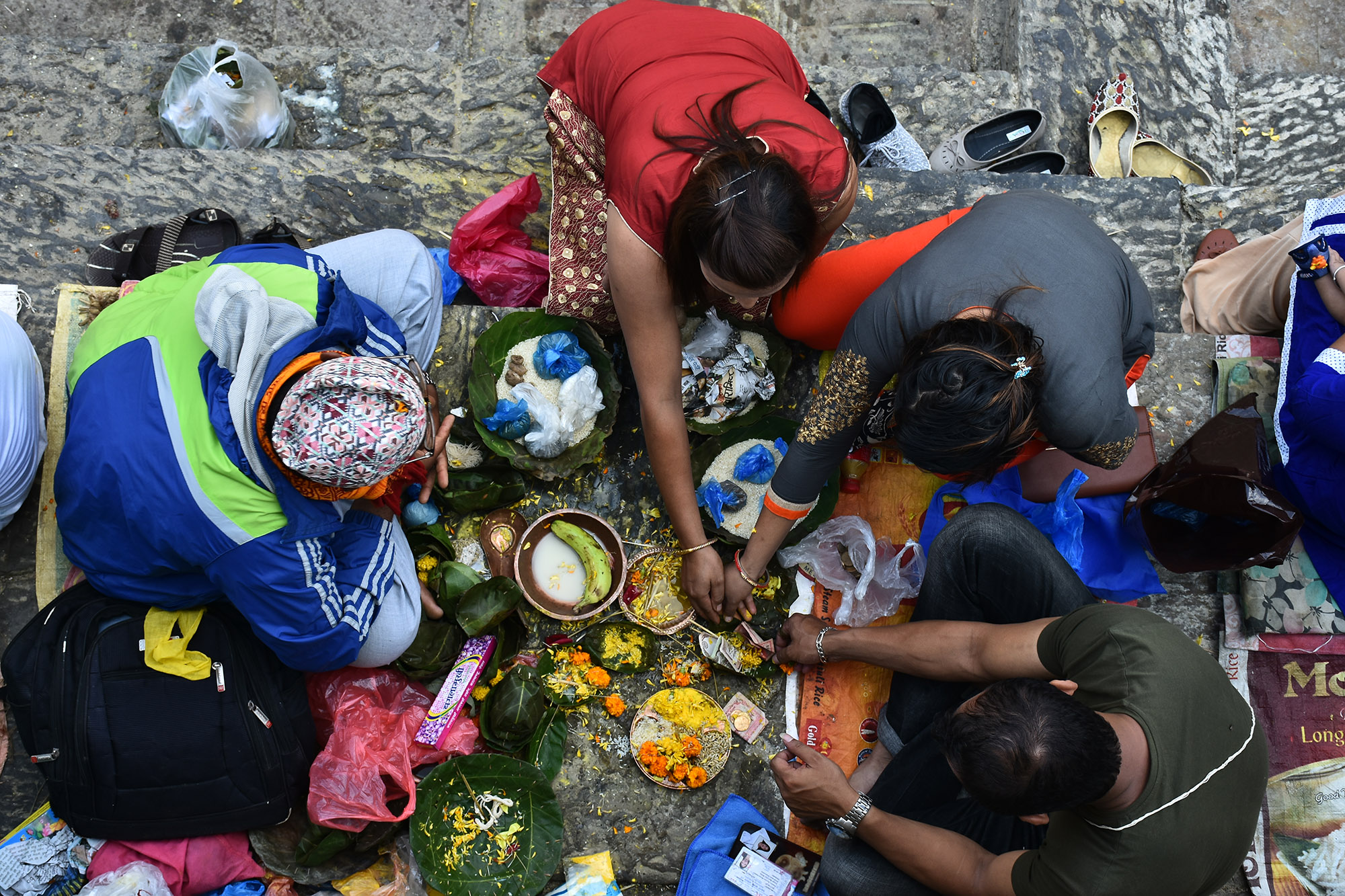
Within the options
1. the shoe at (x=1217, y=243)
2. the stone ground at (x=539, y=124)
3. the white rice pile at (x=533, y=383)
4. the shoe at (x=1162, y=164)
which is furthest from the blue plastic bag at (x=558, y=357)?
the shoe at (x=1162, y=164)

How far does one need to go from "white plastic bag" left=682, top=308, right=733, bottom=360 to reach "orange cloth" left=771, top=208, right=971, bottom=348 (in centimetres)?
19

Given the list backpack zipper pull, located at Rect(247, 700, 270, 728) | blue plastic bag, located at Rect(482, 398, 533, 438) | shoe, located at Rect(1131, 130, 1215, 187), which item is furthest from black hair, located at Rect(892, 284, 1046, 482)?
→ shoe, located at Rect(1131, 130, 1215, 187)

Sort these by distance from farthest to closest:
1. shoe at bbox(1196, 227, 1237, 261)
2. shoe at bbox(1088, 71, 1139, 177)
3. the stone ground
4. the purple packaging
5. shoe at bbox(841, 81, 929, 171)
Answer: shoe at bbox(1088, 71, 1139, 177), shoe at bbox(841, 81, 929, 171), shoe at bbox(1196, 227, 1237, 261), the stone ground, the purple packaging

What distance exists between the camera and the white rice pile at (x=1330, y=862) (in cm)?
232

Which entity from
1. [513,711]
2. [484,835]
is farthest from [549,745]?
[484,835]

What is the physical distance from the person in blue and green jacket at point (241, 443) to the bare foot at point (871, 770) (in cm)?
149

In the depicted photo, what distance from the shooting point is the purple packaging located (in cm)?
227

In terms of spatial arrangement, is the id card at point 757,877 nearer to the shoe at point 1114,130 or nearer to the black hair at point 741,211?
the black hair at point 741,211

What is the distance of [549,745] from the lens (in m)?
2.33

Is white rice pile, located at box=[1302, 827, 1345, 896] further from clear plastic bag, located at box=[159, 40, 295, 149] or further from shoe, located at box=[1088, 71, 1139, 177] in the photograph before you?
clear plastic bag, located at box=[159, 40, 295, 149]

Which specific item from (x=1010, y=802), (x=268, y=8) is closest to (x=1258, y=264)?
(x=1010, y=802)

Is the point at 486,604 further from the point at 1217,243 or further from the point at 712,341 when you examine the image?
the point at 1217,243

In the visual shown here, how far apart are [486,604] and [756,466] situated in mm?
899

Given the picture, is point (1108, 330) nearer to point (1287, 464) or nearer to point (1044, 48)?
point (1287, 464)
